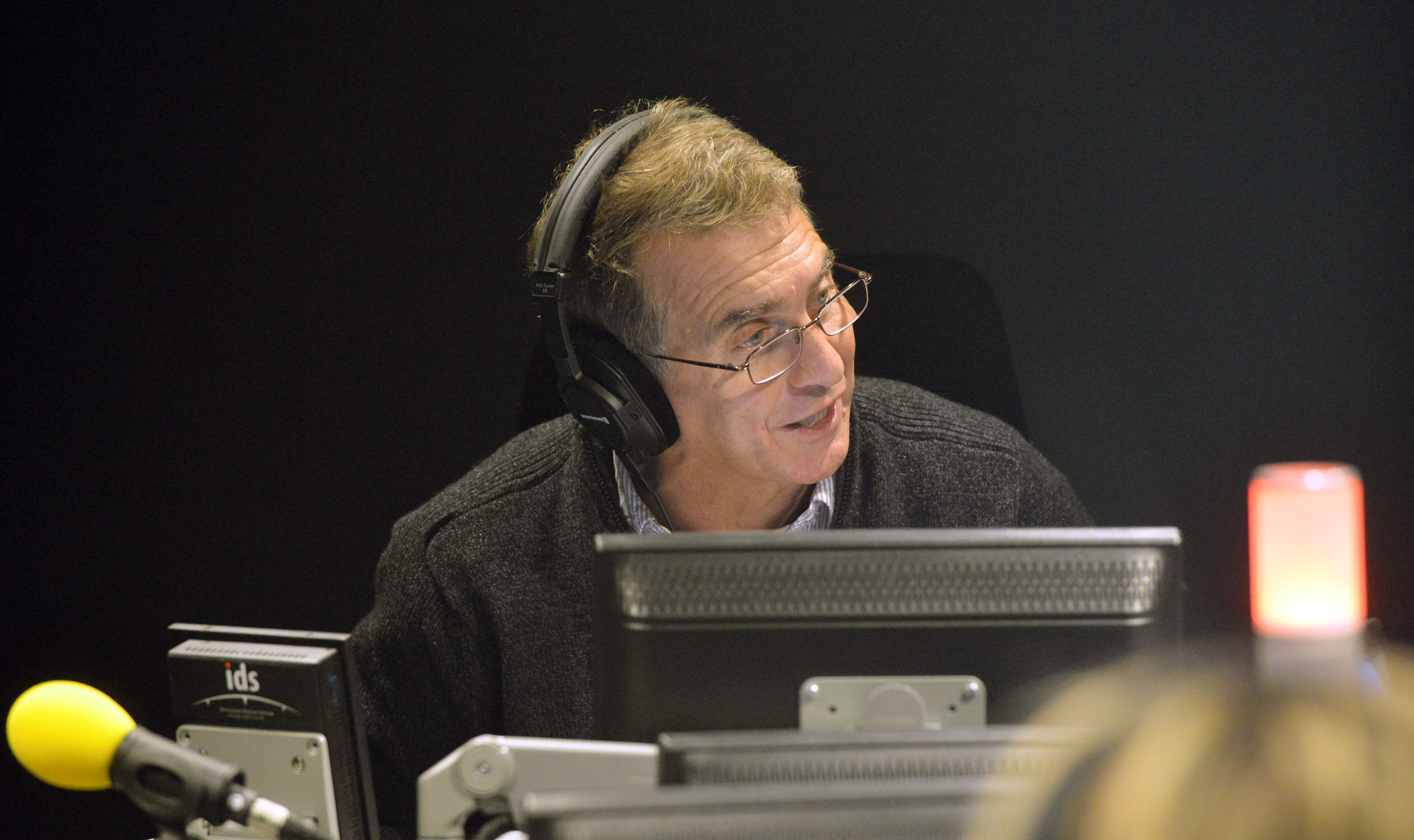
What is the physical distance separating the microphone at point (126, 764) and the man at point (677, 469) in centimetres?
69

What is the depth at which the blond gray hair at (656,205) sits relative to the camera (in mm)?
1359

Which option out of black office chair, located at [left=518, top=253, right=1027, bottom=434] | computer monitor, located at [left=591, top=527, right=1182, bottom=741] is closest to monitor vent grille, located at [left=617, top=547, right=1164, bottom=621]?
computer monitor, located at [left=591, top=527, right=1182, bottom=741]

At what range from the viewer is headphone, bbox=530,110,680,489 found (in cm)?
128

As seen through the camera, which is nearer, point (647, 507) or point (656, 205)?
point (656, 205)

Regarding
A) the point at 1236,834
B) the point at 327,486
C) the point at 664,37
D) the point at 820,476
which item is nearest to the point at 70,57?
the point at 327,486

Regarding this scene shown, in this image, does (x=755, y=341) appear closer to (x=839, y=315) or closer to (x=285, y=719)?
(x=839, y=315)

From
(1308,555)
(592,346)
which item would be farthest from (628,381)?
(1308,555)

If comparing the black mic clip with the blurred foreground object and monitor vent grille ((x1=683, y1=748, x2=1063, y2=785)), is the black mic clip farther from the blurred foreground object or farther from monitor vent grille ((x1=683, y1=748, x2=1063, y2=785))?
the blurred foreground object

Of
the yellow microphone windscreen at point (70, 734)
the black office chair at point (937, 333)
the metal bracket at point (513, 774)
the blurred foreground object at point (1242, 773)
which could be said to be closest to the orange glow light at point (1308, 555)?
the blurred foreground object at point (1242, 773)

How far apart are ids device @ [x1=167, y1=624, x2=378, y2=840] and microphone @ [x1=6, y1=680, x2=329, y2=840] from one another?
90 millimetres

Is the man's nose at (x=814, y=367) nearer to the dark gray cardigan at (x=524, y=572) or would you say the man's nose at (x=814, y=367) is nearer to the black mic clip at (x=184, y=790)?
the dark gray cardigan at (x=524, y=572)

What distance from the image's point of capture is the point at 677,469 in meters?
1.52

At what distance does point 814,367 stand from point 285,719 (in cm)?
74

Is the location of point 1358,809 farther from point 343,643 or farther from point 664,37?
point 664,37
